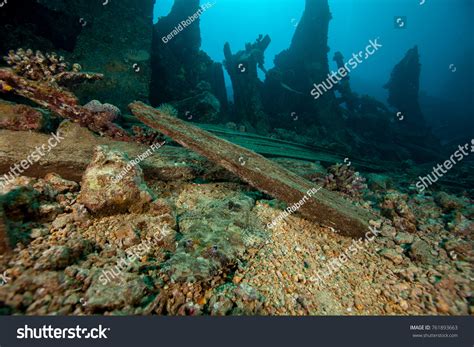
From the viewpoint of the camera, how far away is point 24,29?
23.0ft

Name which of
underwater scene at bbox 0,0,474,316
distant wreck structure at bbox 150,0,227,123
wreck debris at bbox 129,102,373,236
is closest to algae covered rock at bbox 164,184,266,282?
underwater scene at bbox 0,0,474,316

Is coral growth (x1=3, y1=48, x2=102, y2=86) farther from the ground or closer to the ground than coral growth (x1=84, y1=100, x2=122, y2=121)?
farther from the ground

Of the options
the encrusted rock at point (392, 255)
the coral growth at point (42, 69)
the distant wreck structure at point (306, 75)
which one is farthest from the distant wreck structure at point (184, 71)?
the encrusted rock at point (392, 255)

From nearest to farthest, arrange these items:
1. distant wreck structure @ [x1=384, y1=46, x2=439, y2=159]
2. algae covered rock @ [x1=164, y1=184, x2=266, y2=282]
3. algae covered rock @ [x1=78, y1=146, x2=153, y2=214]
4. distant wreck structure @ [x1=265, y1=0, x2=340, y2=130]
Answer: algae covered rock @ [x1=164, y1=184, x2=266, y2=282]
algae covered rock @ [x1=78, y1=146, x2=153, y2=214]
distant wreck structure @ [x1=265, y1=0, x2=340, y2=130]
distant wreck structure @ [x1=384, y1=46, x2=439, y2=159]

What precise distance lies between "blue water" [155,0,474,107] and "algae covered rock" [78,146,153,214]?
59340mm

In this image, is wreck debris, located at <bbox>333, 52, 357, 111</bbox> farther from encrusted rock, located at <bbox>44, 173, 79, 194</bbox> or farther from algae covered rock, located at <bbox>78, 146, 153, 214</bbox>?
encrusted rock, located at <bbox>44, 173, 79, 194</bbox>

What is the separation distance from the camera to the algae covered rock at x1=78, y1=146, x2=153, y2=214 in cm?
311

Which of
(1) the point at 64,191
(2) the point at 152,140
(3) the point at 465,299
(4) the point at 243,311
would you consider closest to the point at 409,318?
(3) the point at 465,299

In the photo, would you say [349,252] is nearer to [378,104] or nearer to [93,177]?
[93,177]

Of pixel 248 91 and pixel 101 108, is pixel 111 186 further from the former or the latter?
pixel 248 91

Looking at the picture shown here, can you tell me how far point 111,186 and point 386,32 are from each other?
171064 mm

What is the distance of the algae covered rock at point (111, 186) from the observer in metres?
3.11

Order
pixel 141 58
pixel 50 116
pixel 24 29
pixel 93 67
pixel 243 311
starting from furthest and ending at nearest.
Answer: pixel 141 58
pixel 93 67
pixel 24 29
pixel 50 116
pixel 243 311

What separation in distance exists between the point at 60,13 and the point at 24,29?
1174mm
